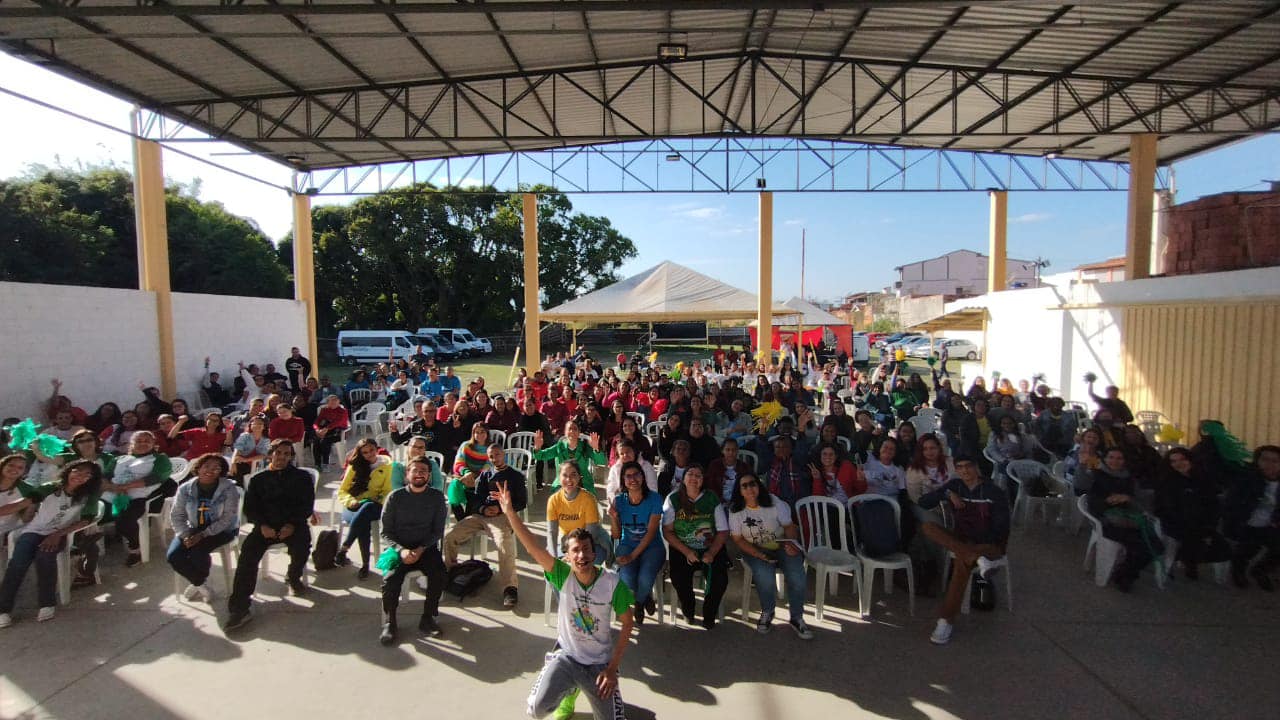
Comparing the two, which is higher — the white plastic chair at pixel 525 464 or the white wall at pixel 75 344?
the white wall at pixel 75 344

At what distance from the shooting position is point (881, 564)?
12.6ft


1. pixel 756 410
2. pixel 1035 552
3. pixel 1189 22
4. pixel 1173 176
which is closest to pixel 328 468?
pixel 756 410

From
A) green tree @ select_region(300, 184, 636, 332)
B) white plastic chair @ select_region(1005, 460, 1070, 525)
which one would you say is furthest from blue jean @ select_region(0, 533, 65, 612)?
green tree @ select_region(300, 184, 636, 332)

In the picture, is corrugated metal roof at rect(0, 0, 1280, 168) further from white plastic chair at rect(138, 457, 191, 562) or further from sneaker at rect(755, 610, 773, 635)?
sneaker at rect(755, 610, 773, 635)

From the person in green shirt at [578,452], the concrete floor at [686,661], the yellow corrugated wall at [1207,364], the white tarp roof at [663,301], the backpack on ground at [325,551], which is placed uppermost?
the white tarp roof at [663,301]

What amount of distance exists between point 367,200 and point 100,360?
872 inches

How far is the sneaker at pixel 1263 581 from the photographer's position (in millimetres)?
4215

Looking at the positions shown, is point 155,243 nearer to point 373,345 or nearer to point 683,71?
point 683,71

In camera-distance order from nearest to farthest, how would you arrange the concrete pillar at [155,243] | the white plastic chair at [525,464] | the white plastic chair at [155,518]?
the white plastic chair at [155,518] < the white plastic chair at [525,464] < the concrete pillar at [155,243]

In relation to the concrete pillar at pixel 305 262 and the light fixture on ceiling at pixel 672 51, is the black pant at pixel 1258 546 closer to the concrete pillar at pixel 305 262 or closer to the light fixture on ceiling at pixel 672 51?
the light fixture on ceiling at pixel 672 51

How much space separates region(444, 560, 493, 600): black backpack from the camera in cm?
417

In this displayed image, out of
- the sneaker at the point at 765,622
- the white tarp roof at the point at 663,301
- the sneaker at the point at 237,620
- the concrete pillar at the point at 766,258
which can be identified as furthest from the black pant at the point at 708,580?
the concrete pillar at the point at 766,258

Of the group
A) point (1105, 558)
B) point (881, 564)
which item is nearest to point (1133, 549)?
point (1105, 558)

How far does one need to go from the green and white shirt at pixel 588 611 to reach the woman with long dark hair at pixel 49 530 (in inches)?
132
